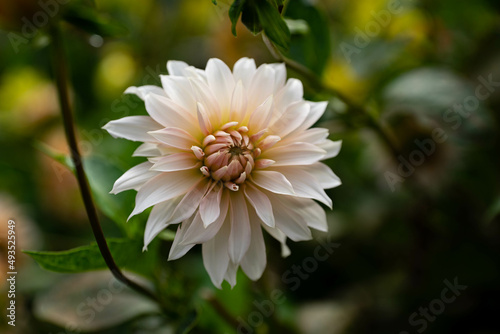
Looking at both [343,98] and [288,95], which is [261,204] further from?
[343,98]

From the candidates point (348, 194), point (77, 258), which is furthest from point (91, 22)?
point (348, 194)

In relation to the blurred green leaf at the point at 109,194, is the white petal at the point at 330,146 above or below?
above

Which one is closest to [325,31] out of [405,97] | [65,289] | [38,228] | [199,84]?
[405,97]

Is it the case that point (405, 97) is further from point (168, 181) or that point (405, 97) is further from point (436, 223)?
point (168, 181)

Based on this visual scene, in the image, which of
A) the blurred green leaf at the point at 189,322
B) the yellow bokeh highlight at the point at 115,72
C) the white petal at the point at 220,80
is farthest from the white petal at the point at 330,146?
the yellow bokeh highlight at the point at 115,72

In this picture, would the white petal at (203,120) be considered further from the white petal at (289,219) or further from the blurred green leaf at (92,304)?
the blurred green leaf at (92,304)

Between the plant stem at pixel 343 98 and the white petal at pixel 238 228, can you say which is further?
the plant stem at pixel 343 98

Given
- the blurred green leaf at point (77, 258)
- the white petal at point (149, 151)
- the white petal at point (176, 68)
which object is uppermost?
the white petal at point (176, 68)
